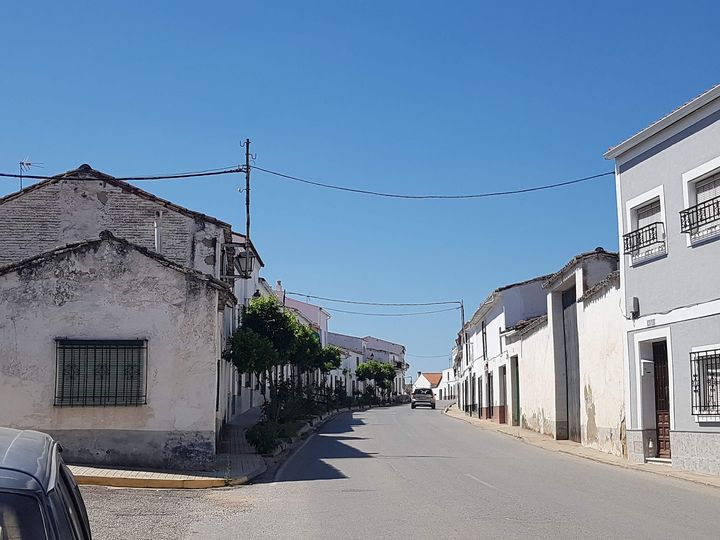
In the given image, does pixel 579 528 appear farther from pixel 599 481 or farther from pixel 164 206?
pixel 164 206

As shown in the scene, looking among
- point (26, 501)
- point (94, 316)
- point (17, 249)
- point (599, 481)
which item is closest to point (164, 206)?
point (17, 249)

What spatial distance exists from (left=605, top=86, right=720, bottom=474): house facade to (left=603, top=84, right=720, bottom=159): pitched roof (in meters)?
0.02

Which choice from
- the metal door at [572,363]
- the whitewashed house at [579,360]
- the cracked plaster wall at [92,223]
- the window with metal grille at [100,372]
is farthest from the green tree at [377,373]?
the window with metal grille at [100,372]

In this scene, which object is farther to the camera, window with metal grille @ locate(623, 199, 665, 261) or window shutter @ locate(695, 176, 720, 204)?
window with metal grille @ locate(623, 199, 665, 261)

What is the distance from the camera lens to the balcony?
62.0 ft

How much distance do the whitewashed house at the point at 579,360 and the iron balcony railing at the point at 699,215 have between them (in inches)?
180

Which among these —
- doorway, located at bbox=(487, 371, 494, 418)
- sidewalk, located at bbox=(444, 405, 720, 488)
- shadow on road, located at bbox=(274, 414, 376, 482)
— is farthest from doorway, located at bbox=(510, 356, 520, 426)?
shadow on road, located at bbox=(274, 414, 376, 482)

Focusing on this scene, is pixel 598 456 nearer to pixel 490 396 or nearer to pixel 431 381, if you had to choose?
pixel 490 396

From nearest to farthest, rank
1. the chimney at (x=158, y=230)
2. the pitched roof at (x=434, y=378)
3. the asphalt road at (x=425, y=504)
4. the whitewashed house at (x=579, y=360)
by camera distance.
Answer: the asphalt road at (x=425, y=504) → the whitewashed house at (x=579, y=360) → the chimney at (x=158, y=230) → the pitched roof at (x=434, y=378)

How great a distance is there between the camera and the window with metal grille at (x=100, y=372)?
55.7ft

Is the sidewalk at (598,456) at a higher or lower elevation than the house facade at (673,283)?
lower

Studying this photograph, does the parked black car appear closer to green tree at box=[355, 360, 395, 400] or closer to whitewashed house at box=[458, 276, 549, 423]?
whitewashed house at box=[458, 276, 549, 423]

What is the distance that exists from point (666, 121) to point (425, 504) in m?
10.7

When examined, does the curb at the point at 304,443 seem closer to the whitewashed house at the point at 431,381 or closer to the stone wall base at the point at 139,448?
the stone wall base at the point at 139,448
